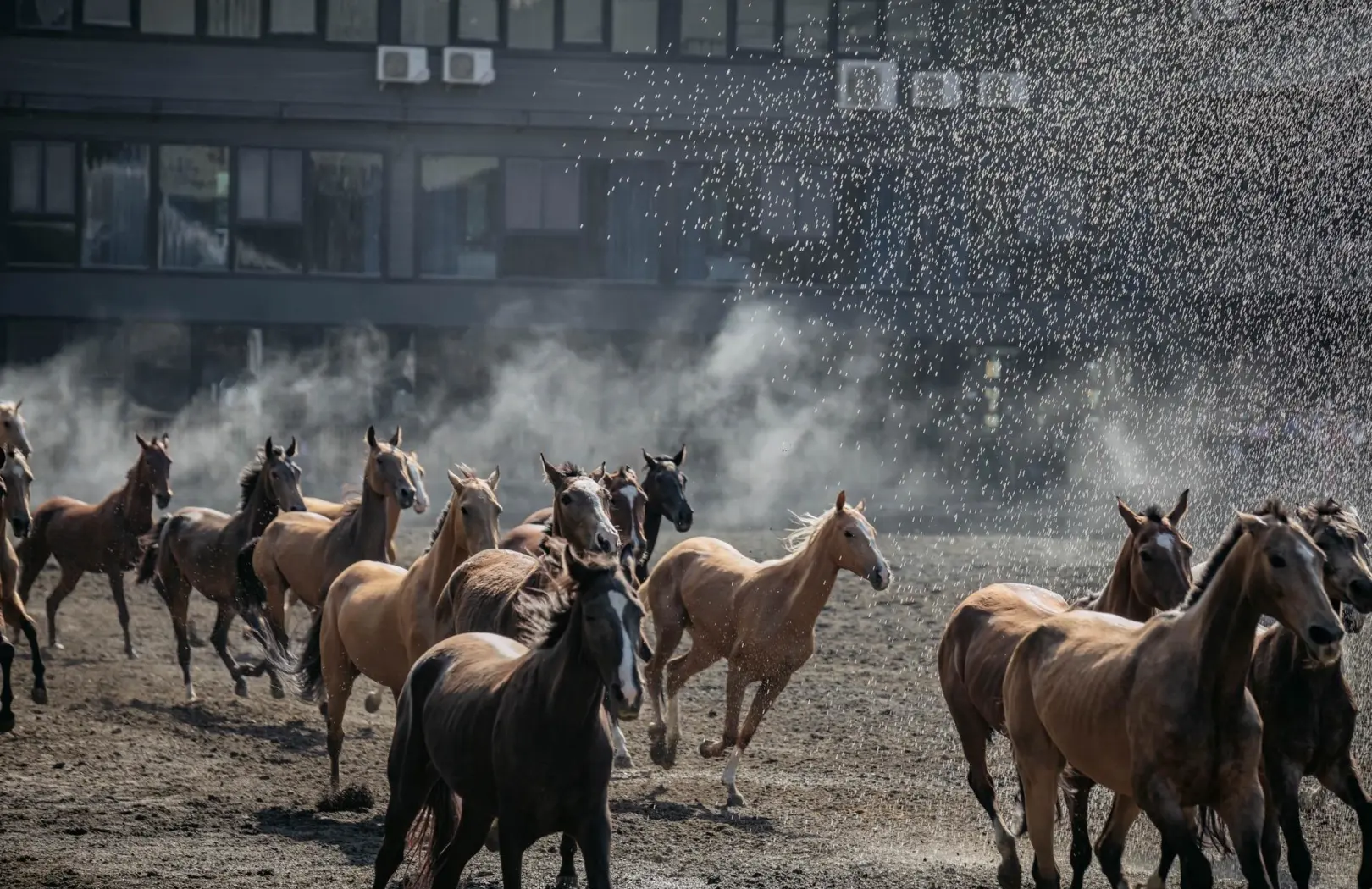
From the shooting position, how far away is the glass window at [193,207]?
95.9 ft

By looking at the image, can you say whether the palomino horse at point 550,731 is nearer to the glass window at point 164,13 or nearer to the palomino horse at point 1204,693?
the palomino horse at point 1204,693

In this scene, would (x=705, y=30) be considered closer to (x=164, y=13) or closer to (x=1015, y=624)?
(x=164, y=13)

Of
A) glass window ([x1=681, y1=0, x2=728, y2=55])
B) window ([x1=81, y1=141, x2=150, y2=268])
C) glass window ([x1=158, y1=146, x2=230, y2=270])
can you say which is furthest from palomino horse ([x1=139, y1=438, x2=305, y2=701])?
glass window ([x1=681, y1=0, x2=728, y2=55])

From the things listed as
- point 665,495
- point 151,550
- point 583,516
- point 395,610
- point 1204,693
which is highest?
point 583,516

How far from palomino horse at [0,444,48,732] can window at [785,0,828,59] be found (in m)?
19.2

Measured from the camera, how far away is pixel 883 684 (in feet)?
44.4

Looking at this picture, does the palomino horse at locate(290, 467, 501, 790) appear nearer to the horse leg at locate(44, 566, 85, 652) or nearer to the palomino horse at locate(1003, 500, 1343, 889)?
the palomino horse at locate(1003, 500, 1343, 889)

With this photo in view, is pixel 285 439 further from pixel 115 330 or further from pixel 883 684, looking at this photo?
pixel 883 684

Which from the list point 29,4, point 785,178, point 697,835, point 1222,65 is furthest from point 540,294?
point 697,835

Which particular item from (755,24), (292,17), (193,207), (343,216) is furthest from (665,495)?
(292,17)

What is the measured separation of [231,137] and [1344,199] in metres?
17.4

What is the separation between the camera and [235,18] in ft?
96.9

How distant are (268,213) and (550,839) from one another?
871 inches

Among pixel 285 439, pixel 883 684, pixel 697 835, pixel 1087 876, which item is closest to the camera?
pixel 1087 876
